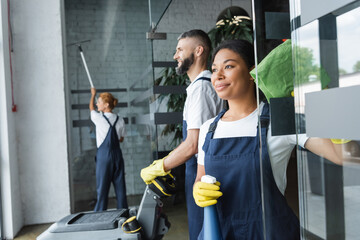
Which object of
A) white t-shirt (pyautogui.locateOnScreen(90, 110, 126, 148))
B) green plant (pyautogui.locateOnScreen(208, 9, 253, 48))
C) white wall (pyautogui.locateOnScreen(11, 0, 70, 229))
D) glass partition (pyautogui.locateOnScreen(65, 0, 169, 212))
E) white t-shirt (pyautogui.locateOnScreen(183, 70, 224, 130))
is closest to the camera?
white t-shirt (pyautogui.locateOnScreen(183, 70, 224, 130))

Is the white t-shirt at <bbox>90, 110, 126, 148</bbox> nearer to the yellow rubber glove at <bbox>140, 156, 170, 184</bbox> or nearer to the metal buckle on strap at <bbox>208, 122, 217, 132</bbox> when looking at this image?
the yellow rubber glove at <bbox>140, 156, 170, 184</bbox>

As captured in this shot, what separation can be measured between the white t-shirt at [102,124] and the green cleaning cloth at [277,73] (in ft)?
11.2

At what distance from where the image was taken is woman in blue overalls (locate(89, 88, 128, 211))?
379 centimetres

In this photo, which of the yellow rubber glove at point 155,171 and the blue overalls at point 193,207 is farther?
the blue overalls at point 193,207

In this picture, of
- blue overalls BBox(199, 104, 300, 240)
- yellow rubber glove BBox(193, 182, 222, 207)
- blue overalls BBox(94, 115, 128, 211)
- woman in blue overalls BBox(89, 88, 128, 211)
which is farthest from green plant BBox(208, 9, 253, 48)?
yellow rubber glove BBox(193, 182, 222, 207)

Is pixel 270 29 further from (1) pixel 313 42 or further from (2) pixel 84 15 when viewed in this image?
(2) pixel 84 15

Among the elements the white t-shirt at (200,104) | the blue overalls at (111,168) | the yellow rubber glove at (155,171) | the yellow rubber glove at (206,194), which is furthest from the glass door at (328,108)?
the blue overalls at (111,168)

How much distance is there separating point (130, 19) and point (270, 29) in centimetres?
397

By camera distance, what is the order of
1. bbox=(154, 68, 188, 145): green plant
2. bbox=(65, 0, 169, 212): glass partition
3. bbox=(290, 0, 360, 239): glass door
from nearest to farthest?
bbox=(290, 0, 360, 239): glass door < bbox=(154, 68, 188, 145): green plant < bbox=(65, 0, 169, 212): glass partition

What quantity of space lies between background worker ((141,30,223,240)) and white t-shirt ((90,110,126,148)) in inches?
83.0

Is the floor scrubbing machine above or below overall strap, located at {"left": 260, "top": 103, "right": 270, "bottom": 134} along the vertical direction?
below

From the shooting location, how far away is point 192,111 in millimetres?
1908

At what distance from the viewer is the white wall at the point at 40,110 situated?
3.74 meters

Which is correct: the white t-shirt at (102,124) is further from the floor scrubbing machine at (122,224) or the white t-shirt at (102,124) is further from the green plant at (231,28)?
the floor scrubbing machine at (122,224)
